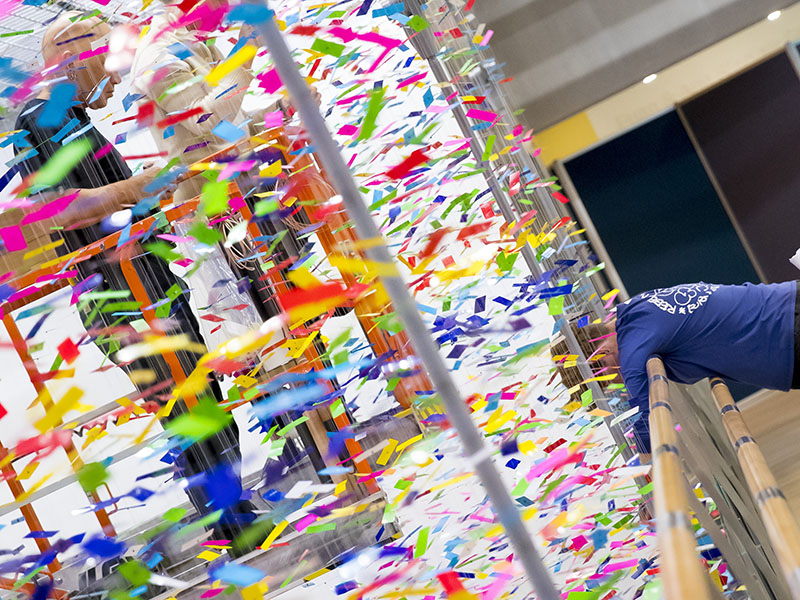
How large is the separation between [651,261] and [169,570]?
3462 millimetres

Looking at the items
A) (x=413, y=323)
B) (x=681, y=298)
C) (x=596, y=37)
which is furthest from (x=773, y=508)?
(x=596, y=37)

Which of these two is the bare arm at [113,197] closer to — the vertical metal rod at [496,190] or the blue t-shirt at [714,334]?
the vertical metal rod at [496,190]

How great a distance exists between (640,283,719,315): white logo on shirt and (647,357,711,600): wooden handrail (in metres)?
1.08

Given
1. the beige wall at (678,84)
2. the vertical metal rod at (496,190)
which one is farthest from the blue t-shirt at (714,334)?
the beige wall at (678,84)

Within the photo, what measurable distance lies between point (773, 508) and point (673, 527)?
15 centimetres

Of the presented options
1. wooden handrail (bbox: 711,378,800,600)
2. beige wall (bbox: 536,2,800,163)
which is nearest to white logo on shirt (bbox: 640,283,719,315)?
wooden handrail (bbox: 711,378,800,600)

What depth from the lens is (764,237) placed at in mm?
4586

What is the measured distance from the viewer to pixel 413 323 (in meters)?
0.66

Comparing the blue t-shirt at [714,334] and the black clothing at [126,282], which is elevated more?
the black clothing at [126,282]

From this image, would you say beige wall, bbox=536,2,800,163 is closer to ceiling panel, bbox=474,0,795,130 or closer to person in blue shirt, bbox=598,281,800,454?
ceiling panel, bbox=474,0,795,130

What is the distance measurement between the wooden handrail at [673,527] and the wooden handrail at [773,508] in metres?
0.06

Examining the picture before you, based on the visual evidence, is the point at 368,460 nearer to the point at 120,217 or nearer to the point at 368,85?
the point at 368,85

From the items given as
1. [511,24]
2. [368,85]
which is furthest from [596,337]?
[511,24]

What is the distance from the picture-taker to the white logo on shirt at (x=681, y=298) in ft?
6.72
